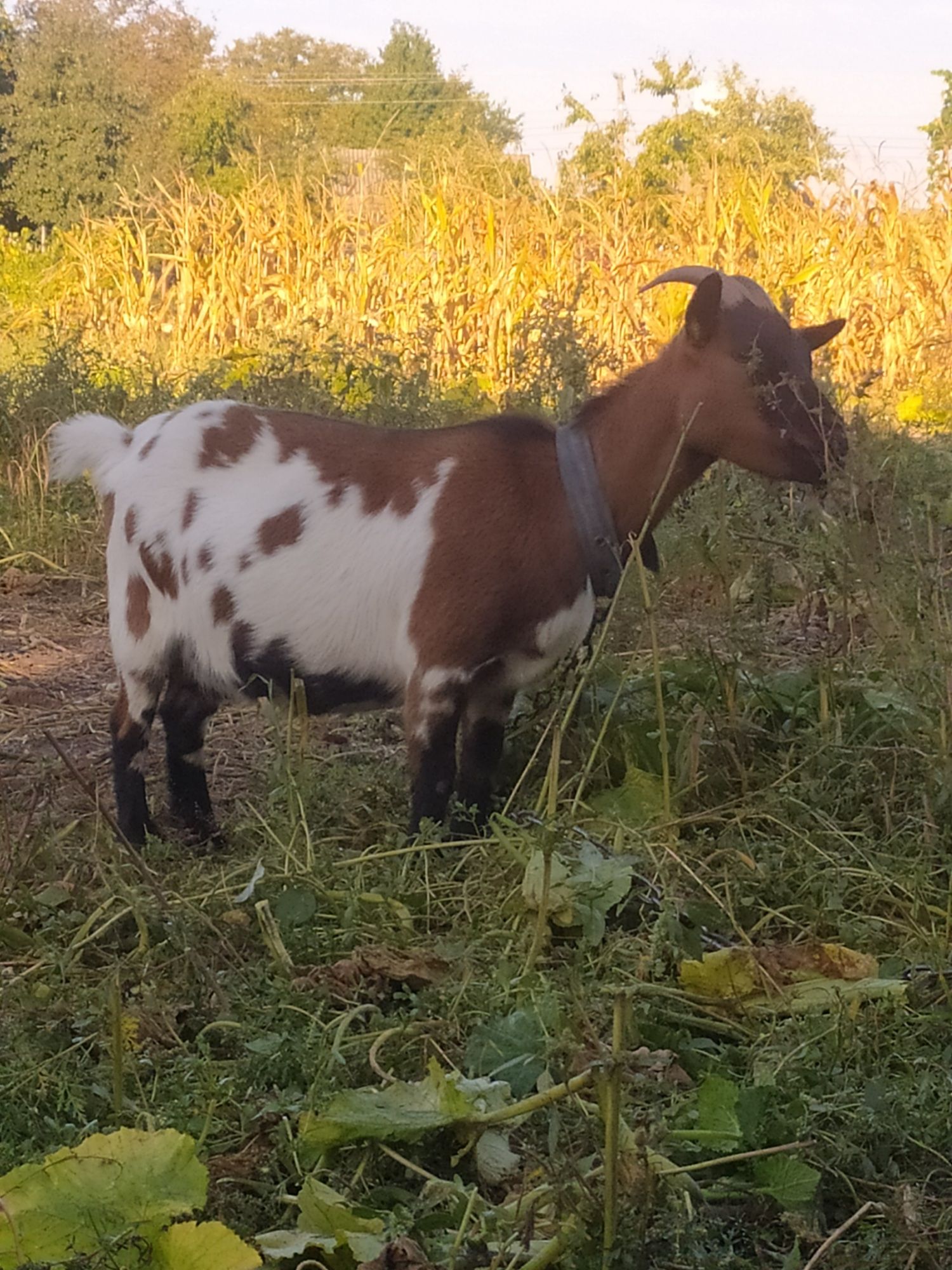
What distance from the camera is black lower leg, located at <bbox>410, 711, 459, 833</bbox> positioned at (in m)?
3.42

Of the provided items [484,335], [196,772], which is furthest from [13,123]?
[196,772]

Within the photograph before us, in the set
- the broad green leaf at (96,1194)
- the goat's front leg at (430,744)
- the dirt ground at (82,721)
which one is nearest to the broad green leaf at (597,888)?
the goat's front leg at (430,744)

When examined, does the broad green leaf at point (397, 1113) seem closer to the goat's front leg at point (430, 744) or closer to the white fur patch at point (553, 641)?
the goat's front leg at point (430, 744)

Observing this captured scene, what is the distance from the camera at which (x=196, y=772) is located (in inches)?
154

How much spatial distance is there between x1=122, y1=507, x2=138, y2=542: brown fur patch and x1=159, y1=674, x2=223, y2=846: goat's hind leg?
17.5 inches

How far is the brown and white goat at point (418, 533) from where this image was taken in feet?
11.0

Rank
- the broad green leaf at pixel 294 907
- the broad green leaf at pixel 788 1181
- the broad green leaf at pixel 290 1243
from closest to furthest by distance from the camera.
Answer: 1. the broad green leaf at pixel 290 1243
2. the broad green leaf at pixel 788 1181
3. the broad green leaf at pixel 294 907

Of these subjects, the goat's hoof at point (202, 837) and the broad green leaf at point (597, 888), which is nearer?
the broad green leaf at point (597, 888)

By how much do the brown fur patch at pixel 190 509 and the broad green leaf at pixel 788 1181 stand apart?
7.49 feet

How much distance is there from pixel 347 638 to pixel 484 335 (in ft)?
21.6

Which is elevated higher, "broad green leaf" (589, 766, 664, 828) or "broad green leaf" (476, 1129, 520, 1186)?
"broad green leaf" (589, 766, 664, 828)

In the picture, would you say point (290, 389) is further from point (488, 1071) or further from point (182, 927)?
point (488, 1071)

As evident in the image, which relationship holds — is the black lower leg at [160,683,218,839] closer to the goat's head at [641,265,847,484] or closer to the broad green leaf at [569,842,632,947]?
the broad green leaf at [569,842,632,947]

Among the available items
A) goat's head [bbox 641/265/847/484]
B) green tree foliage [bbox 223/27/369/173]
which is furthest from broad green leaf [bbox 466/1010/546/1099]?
green tree foliage [bbox 223/27/369/173]
